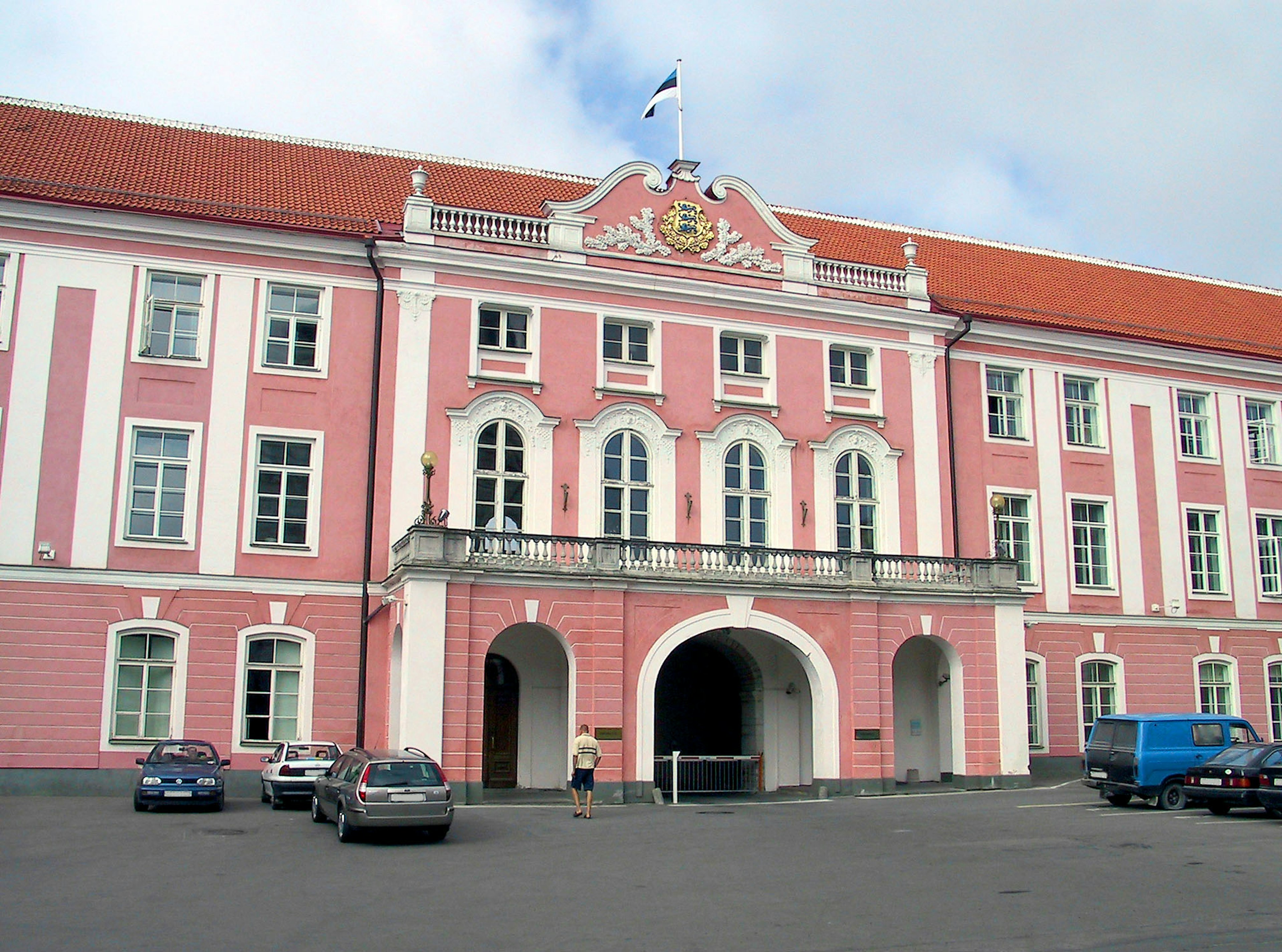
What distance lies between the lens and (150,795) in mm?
21938

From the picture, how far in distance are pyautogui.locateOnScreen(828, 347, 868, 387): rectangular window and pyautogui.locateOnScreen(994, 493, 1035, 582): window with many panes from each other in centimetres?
511

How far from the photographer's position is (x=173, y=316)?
27.8 m

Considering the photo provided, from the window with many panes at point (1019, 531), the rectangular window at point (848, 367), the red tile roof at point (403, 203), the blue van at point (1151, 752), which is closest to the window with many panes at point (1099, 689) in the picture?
the window with many panes at point (1019, 531)

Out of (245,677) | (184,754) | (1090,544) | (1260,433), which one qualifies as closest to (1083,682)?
(1090,544)

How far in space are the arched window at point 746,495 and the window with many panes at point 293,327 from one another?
1030 cm

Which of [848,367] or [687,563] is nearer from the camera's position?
[687,563]

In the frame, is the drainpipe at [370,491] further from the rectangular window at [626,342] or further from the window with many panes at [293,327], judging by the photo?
the rectangular window at [626,342]

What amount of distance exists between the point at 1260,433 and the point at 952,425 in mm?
→ 11586

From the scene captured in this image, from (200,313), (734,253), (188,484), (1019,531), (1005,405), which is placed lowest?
(188,484)

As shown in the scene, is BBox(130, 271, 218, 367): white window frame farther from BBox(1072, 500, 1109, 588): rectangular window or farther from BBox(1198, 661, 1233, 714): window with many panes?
BBox(1198, 661, 1233, 714): window with many panes

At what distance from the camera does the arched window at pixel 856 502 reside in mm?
31656

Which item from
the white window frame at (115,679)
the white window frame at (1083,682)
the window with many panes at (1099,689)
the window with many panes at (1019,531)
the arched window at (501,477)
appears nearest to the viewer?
the white window frame at (115,679)

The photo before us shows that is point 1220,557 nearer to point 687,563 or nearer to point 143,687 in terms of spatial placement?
point 687,563

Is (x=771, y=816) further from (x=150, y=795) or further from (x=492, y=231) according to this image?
(x=492, y=231)
